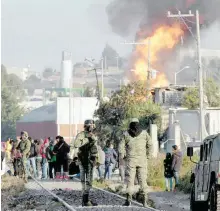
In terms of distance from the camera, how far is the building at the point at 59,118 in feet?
410

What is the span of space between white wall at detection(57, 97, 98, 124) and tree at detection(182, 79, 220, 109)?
24.0 metres

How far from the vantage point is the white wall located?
12462 centimetres

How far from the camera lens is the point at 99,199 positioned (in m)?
25.8

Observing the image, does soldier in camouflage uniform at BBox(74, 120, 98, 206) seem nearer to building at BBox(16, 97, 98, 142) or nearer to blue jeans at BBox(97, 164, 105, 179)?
blue jeans at BBox(97, 164, 105, 179)

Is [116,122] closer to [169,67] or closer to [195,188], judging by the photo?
[169,67]

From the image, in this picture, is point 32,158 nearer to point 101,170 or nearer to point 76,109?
point 101,170

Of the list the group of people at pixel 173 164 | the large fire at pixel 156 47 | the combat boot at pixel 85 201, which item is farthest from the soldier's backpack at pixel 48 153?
the large fire at pixel 156 47

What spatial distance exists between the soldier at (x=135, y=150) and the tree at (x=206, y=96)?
60270 millimetres

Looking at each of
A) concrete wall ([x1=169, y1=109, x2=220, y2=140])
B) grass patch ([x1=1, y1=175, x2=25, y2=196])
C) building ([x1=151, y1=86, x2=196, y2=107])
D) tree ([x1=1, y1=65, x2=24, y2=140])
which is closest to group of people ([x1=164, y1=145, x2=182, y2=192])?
grass patch ([x1=1, y1=175, x2=25, y2=196])

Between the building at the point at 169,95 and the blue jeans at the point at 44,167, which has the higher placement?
the building at the point at 169,95

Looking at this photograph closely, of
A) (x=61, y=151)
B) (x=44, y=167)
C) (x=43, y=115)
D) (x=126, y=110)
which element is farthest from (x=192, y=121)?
(x=43, y=115)

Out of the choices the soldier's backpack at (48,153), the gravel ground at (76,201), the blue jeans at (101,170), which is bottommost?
the gravel ground at (76,201)

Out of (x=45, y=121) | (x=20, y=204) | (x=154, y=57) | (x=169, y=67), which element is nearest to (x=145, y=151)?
(x=20, y=204)

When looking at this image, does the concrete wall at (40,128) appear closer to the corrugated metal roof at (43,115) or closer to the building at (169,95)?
the corrugated metal roof at (43,115)
